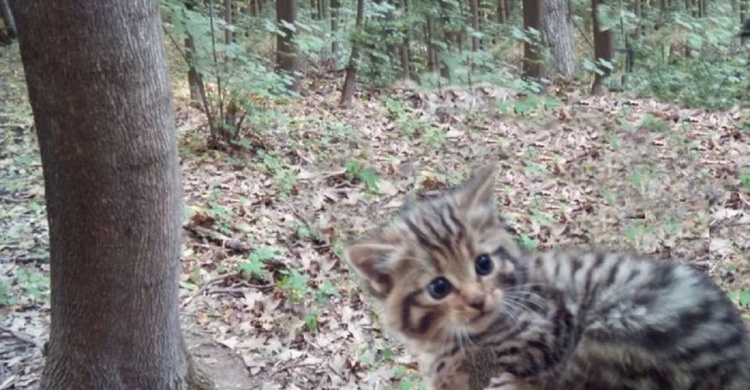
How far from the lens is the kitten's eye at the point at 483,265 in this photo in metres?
2.41

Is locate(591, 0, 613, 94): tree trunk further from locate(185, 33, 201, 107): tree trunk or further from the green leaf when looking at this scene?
the green leaf

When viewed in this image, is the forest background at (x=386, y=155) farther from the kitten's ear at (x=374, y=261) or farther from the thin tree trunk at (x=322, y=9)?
the thin tree trunk at (x=322, y=9)

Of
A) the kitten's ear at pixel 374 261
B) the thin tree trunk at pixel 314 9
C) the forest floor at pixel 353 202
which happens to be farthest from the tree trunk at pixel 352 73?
the kitten's ear at pixel 374 261

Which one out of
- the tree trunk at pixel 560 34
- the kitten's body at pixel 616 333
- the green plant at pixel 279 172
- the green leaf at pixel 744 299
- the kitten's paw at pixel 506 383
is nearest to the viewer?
the kitten's body at pixel 616 333

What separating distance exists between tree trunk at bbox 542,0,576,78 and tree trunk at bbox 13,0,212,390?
880 cm

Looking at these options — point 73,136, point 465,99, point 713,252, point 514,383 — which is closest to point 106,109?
point 73,136

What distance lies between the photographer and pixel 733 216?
5.46 metres

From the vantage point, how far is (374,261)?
2.48 m

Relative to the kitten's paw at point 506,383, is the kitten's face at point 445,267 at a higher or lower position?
higher

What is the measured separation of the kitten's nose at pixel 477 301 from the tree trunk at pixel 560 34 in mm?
9080

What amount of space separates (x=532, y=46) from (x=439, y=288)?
8.62m

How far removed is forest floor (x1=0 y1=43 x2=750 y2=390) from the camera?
14.6ft

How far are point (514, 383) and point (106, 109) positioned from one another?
159 cm

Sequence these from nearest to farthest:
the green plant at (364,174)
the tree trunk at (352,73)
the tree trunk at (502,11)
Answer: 1. the green plant at (364,174)
2. the tree trunk at (352,73)
3. the tree trunk at (502,11)
